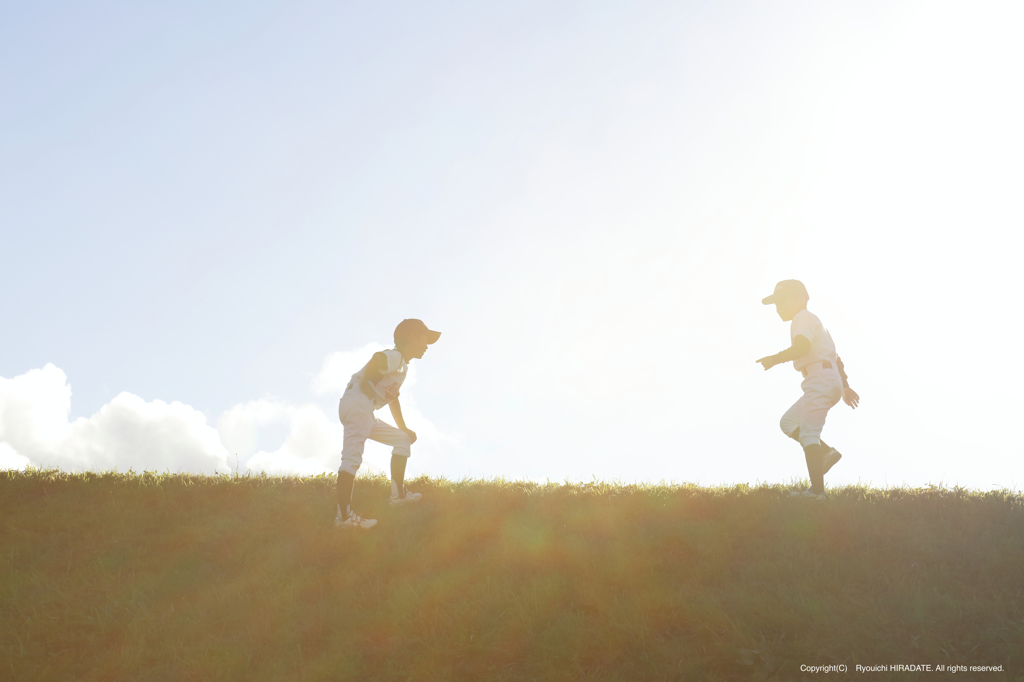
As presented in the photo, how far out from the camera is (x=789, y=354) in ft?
27.1

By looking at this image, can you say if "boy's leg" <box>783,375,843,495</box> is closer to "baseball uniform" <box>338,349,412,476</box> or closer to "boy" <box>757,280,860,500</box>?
"boy" <box>757,280,860,500</box>

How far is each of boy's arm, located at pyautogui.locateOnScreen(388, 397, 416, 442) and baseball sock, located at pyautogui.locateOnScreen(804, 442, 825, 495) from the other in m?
5.34

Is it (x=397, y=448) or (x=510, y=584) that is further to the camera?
(x=397, y=448)

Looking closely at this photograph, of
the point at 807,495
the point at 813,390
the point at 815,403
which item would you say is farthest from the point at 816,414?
the point at 807,495

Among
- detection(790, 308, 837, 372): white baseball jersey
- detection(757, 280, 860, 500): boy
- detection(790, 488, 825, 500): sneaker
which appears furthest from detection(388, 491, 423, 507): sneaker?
detection(790, 308, 837, 372): white baseball jersey

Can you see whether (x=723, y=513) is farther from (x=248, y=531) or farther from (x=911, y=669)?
(x=248, y=531)

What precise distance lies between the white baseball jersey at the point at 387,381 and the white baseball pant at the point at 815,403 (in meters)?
5.33

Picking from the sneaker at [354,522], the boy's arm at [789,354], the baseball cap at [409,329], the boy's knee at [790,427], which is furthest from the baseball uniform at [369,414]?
the boy's knee at [790,427]

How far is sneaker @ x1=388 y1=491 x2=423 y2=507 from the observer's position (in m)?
8.70

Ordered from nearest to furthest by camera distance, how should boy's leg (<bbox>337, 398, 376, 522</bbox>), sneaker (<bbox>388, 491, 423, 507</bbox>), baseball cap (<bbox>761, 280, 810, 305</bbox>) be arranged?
1. boy's leg (<bbox>337, 398, 376, 522</bbox>)
2. sneaker (<bbox>388, 491, 423, 507</bbox>)
3. baseball cap (<bbox>761, 280, 810, 305</bbox>)

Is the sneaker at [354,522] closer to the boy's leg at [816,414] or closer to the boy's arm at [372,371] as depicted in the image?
the boy's arm at [372,371]

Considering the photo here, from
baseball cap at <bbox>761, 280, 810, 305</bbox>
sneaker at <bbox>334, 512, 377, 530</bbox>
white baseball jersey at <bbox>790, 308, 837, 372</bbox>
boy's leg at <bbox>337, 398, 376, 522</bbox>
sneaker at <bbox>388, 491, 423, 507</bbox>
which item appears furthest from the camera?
baseball cap at <bbox>761, 280, 810, 305</bbox>

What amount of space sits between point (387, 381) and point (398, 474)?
131cm

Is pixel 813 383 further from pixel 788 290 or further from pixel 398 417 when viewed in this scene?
pixel 398 417
